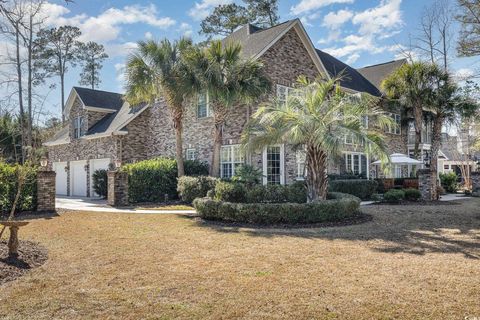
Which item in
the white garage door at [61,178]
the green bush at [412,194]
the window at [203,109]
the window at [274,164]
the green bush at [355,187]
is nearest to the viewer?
the window at [274,164]

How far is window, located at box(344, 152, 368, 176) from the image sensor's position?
22.2m

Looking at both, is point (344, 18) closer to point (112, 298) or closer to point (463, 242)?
point (463, 242)

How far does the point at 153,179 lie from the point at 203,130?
12.4 feet

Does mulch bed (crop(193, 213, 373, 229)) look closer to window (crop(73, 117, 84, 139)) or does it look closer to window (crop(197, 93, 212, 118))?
window (crop(197, 93, 212, 118))

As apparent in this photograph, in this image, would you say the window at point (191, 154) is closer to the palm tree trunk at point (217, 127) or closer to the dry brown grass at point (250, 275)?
the palm tree trunk at point (217, 127)

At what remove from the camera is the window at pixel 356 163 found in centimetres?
2223

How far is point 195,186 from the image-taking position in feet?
50.4

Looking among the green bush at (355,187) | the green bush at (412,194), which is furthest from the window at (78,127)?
the green bush at (412,194)

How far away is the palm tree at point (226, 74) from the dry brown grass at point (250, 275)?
6.90 metres

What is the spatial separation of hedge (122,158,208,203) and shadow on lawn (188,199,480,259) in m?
6.48

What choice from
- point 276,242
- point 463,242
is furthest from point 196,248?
point 463,242

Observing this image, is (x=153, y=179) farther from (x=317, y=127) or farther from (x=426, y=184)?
(x=426, y=184)

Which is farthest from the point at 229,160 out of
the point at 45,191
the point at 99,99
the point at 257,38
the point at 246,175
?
the point at 99,99

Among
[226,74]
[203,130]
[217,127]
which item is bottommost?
[217,127]
